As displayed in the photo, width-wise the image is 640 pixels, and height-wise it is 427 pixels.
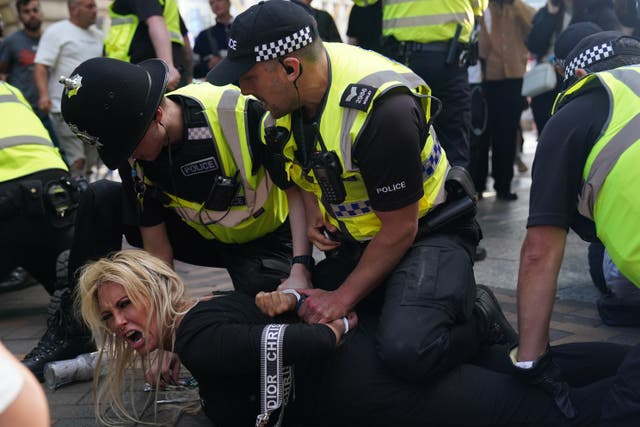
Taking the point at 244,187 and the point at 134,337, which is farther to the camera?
the point at 244,187

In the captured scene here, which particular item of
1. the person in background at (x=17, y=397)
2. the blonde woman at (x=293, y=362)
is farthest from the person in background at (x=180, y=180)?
the person in background at (x=17, y=397)

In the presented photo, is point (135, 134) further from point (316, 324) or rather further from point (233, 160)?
point (316, 324)

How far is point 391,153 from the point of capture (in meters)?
2.47

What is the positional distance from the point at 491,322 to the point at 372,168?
0.70 metres

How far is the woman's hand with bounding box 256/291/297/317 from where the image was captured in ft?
8.32

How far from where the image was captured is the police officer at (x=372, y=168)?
2.48 m

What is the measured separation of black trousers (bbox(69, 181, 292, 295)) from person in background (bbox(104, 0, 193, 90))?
1.27m

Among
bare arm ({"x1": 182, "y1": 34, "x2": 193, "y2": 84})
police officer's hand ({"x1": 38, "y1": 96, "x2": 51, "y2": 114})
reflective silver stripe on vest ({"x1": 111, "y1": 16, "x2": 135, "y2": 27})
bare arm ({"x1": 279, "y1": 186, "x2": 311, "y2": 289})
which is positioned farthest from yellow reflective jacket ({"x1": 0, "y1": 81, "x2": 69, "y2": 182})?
police officer's hand ({"x1": 38, "y1": 96, "x2": 51, "y2": 114})

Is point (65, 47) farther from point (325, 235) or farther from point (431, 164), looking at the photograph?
point (431, 164)

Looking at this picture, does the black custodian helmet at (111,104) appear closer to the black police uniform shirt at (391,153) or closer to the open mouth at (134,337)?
the open mouth at (134,337)

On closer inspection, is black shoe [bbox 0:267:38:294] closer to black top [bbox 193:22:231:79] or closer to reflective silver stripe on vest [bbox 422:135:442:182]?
black top [bbox 193:22:231:79]

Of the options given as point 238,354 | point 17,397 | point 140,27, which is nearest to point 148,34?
point 140,27

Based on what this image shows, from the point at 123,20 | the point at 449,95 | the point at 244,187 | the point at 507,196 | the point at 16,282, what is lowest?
the point at 507,196

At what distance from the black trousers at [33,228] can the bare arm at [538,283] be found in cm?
210
